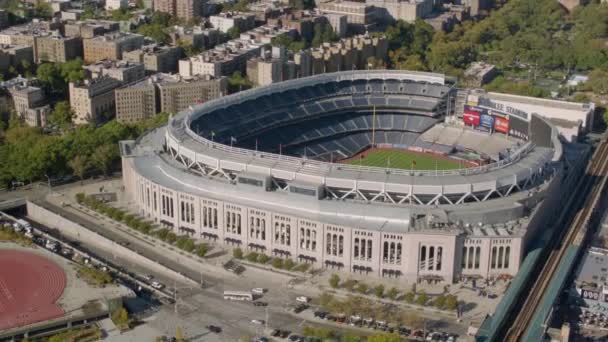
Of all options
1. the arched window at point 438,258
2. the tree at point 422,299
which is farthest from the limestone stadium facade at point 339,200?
the tree at point 422,299

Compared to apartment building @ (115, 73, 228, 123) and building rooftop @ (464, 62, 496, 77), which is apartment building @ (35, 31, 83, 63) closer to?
apartment building @ (115, 73, 228, 123)

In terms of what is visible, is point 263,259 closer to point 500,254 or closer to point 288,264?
point 288,264

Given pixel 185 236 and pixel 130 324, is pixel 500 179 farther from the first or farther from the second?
pixel 130 324

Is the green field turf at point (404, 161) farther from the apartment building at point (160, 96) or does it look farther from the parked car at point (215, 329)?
the parked car at point (215, 329)

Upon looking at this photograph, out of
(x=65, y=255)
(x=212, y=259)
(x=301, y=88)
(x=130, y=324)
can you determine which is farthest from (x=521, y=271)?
(x=301, y=88)

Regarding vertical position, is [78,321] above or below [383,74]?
below

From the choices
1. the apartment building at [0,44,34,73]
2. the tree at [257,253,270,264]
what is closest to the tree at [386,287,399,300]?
the tree at [257,253,270,264]

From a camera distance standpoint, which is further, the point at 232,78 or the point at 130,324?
the point at 232,78
